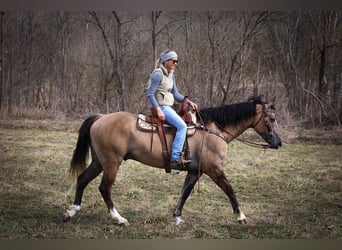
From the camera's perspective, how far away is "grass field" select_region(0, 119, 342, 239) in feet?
13.3

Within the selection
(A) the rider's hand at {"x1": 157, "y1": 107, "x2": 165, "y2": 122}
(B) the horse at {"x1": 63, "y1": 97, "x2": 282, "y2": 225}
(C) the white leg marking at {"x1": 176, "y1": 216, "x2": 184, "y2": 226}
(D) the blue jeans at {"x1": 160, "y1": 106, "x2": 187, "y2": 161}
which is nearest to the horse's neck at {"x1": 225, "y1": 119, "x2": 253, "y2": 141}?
(B) the horse at {"x1": 63, "y1": 97, "x2": 282, "y2": 225}

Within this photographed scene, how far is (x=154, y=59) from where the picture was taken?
16.3 ft

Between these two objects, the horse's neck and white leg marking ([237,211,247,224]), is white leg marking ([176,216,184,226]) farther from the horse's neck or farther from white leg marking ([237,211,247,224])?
the horse's neck

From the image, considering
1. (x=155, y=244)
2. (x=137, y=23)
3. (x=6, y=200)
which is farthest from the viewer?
(x=137, y=23)

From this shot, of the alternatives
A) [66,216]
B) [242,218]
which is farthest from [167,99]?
[66,216]

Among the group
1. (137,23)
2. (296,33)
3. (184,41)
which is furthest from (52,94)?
(296,33)

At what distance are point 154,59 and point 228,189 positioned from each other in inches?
72.4

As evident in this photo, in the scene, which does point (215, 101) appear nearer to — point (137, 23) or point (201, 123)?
point (201, 123)

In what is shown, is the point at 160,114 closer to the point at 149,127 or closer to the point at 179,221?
the point at 149,127

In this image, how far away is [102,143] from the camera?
13.3 ft

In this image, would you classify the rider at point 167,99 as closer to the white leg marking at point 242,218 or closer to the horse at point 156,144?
the horse at point 156,144

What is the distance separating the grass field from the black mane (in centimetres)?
95

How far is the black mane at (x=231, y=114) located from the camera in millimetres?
4184

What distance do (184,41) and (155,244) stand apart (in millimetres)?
2371
